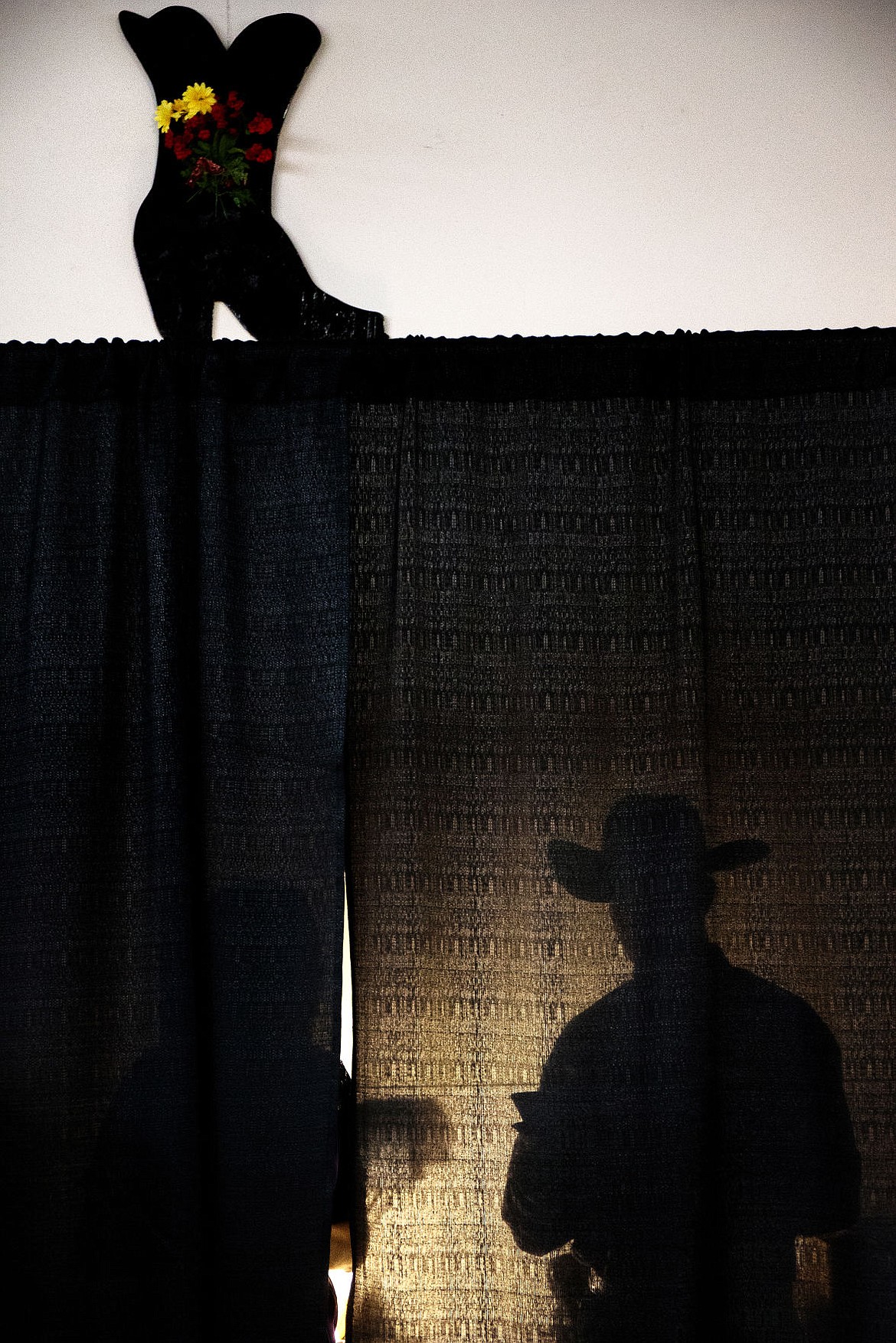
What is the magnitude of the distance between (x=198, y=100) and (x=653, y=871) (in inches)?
58.3

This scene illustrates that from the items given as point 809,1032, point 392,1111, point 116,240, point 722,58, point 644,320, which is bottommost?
point 392,1111

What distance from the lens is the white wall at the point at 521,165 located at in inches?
71.1

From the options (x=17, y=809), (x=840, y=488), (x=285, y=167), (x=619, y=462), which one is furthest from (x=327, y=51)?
(x=17, y=809)

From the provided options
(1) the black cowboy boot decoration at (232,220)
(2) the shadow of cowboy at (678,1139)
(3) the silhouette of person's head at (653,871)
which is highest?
(1) the black cowboy boot decoration at (232,220)

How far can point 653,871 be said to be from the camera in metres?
1.63

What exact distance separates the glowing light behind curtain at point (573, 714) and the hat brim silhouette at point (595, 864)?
0.7 inches

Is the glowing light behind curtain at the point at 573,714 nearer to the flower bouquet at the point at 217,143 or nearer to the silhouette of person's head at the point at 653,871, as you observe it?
the silhouette of person's head at the point at 653,871

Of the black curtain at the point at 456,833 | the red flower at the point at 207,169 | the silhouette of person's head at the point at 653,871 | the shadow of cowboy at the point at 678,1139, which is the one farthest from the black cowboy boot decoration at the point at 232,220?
the shadow of cowboy at the point at 678,1139

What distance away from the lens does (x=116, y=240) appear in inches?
71.3

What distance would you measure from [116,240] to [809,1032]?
175 cm

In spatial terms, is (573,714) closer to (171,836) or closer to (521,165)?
(171,836)

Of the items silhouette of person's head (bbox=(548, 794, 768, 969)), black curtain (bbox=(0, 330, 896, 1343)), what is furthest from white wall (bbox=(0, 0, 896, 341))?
silhouette of person's head (bbox=(548, 794, 768, 969))

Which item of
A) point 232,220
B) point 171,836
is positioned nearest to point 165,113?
point 232,220

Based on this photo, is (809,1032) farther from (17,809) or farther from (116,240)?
(116,240)
